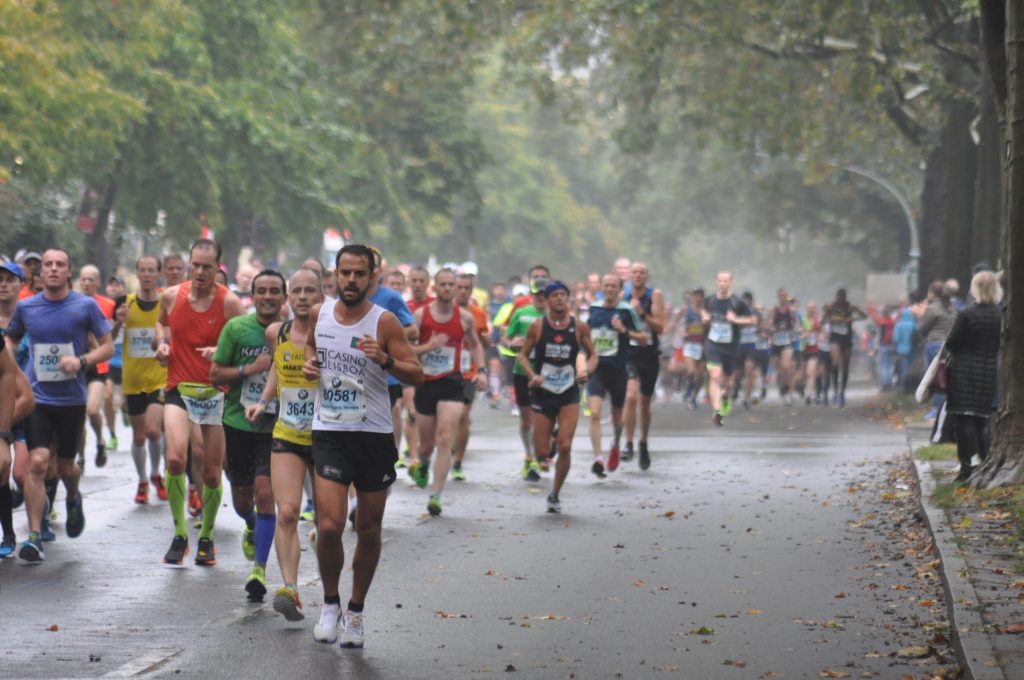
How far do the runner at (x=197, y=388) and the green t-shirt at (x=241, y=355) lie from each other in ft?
2.61

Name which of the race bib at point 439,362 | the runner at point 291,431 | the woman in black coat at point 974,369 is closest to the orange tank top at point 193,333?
the runner at point 291,431

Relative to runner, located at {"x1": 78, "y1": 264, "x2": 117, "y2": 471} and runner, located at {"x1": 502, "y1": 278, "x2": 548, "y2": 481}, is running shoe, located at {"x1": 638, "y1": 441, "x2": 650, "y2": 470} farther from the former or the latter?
runner, located at {"x1": 78, "y1": 264, "x2": 117, "y2": 471}

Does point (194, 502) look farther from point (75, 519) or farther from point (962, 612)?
point (962, 612)

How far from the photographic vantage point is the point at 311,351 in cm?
838

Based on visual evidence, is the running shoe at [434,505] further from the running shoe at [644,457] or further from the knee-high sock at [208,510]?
the running shoe at [644,457]

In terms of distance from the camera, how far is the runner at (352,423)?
8148mm

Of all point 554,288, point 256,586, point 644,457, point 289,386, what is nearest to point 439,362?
point 554,288

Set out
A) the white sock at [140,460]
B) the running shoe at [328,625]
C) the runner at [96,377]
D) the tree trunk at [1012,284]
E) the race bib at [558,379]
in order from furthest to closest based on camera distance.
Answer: the runner at [96,377] < the race bib at [558,379] < the white sock at [140,460] < the tree trunk at [1012,284] < the running shoe at [328,625]

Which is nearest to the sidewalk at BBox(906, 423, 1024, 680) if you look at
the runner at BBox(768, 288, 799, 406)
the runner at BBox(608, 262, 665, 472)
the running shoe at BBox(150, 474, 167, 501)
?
the runner at BBox(608, 262, 665, 472)

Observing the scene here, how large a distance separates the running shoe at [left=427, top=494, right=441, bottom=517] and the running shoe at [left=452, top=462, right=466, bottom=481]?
3086 millimetres

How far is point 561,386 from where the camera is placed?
14.5 meters

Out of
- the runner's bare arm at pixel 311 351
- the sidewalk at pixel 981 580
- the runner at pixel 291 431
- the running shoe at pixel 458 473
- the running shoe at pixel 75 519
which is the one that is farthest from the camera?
the running shoe at pixel 458 473

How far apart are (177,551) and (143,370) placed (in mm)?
3403

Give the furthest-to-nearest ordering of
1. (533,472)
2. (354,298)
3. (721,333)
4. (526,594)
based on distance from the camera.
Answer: (721,333), (533,472), (526,594), (354,298)
